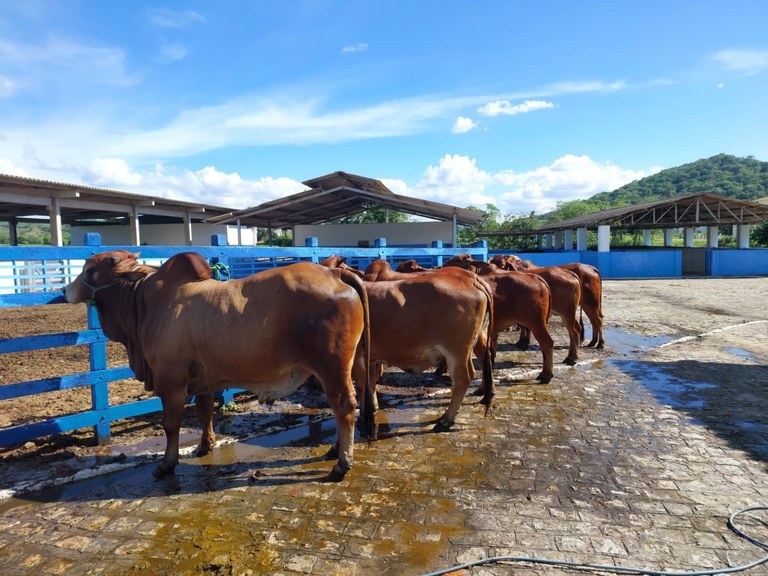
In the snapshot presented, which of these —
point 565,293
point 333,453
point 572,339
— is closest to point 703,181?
point 565,293

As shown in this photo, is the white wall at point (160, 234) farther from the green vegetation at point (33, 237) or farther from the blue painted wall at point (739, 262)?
the blue painted wall at point (739, 262)

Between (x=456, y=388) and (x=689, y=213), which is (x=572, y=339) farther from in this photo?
(x=689, y=213)

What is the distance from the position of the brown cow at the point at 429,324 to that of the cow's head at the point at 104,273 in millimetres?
2276

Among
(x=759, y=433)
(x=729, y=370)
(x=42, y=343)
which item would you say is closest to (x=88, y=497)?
(x=42, y=343)

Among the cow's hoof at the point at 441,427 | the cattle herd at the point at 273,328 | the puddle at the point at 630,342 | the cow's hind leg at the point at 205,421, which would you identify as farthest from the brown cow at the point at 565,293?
the cow's hind leg at the point at 205,421

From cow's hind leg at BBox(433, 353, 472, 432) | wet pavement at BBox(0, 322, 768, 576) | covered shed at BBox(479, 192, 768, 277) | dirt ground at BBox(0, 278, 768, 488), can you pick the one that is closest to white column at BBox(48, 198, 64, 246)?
dirt ground at BBox(0, 278, 768, 488)

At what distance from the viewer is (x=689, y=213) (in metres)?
31.6

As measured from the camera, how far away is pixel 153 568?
2.97m

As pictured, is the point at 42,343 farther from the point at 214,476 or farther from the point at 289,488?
the point at 289,488

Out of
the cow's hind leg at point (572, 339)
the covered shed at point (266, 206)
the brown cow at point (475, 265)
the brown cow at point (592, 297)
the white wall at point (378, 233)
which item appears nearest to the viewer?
the cow's hind leg at point (572, 339)

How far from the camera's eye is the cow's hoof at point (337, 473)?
4.12 metres

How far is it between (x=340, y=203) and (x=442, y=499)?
67.3 ft

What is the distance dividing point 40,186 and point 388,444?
19862 mm

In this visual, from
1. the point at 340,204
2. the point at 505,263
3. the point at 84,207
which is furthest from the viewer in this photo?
the point at 340,204
